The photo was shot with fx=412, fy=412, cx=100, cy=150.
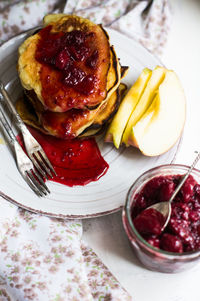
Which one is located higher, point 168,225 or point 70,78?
point 70,78

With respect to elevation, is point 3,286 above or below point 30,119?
below

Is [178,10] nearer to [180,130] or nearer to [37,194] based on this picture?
[180,130]

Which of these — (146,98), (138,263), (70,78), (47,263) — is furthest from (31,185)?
(146,98)

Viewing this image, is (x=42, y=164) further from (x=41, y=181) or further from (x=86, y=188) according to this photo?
(x=86, y=188)

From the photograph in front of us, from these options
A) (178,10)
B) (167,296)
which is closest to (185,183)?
(167,296)

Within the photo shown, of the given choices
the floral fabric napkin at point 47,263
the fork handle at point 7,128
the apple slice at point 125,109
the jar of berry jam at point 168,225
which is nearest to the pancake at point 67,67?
the apple slice at point 125,109

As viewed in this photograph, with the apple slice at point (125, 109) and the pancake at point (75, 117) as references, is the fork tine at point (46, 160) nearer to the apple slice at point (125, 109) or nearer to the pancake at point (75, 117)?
the pancake at point (75, 117)
